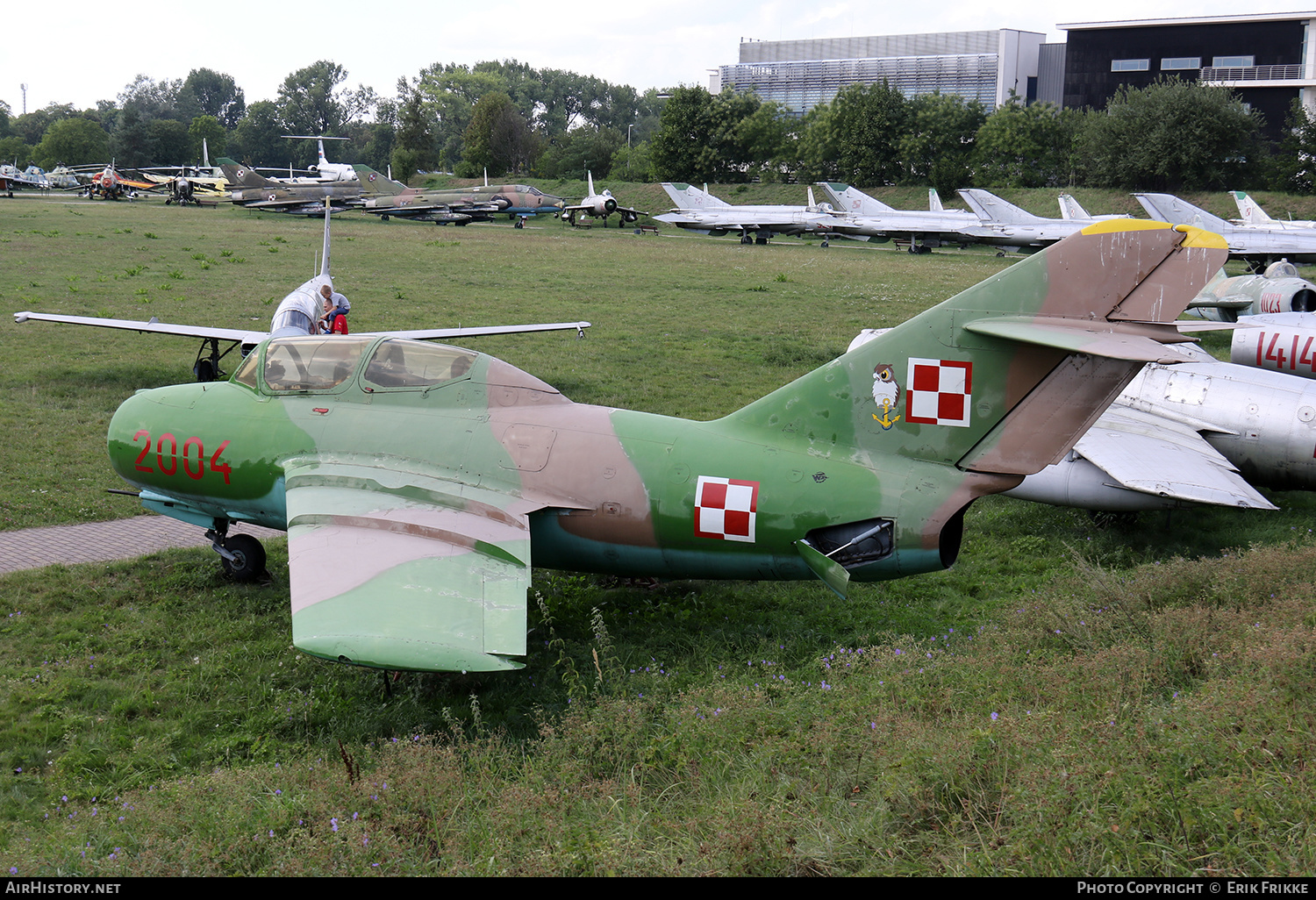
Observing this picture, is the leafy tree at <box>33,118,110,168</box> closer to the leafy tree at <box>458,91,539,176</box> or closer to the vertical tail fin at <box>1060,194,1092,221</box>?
the leafy tree at <box>458,91,539,176</box>

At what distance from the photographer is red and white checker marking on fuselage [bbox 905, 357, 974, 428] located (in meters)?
7.92

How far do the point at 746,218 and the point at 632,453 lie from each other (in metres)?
55.9

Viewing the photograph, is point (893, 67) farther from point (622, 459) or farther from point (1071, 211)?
point (622, 459)

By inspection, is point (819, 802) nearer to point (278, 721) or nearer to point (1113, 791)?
point (1113, 791)

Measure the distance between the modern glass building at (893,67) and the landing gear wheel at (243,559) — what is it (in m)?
110

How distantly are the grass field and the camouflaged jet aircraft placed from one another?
37.0 inches

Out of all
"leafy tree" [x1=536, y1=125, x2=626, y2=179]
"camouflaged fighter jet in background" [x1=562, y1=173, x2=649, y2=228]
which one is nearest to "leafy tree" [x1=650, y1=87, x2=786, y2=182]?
"leafy tree" [x1=536, y1=125, x2=626, y2=179]

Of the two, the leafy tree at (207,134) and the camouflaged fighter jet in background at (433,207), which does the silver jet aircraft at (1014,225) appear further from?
the leafy tree at (207,134)

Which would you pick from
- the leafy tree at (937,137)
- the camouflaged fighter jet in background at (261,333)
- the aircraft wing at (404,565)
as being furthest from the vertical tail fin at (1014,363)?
the leafy tree at (937,137)

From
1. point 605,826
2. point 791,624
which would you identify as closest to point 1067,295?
point 791,624

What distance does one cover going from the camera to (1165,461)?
1048 cm

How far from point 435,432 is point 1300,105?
269 feet

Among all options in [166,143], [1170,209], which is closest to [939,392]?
[1170,209]

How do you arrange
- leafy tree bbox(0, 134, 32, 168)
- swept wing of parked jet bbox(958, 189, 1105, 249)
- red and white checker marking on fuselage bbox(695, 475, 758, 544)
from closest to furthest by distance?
red and white checker marking on fuselage bbox(695, 475, 758, 544) < swept wing of parked jet bbox(958, 189, 1105, 249) < leafy tree bbox(0, 134, 32, 168)
